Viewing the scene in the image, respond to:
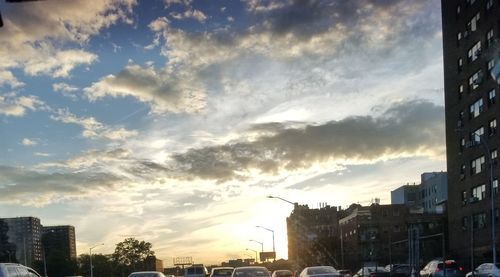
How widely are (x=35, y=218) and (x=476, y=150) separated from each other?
11730 cm

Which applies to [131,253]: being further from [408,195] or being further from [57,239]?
[408,195]

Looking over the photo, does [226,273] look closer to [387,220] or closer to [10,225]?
[387,220]

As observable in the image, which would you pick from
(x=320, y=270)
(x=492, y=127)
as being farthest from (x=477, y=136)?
(x=320, y=270)

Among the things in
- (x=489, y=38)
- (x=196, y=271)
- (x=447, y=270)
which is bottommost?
(x=196, y=271)

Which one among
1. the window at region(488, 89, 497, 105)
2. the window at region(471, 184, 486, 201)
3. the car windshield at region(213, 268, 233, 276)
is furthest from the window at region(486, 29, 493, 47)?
the car windshield at region(213, 268, 233, 276)

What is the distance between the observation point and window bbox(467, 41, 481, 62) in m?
66.0

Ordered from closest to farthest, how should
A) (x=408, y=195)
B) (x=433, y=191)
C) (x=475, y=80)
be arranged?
(x=475, y=80) → (x=433, y=191) → (x=408, y=195)

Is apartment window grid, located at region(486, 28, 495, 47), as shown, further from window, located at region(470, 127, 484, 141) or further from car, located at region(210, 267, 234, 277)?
car, located at region(210, 267, 234, 277)

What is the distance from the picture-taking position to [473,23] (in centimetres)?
6794

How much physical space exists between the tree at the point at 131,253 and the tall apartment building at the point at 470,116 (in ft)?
344

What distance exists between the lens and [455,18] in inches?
2881

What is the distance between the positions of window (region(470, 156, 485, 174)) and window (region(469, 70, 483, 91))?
26.0 ft

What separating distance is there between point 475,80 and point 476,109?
3.26 m

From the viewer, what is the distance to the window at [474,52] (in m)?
66.0
